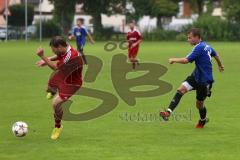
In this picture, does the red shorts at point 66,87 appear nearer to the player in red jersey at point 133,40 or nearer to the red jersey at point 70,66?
the red jersey at point 70,66

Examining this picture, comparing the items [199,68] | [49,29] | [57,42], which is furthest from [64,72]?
[49,29]

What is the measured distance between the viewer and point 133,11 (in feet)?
282

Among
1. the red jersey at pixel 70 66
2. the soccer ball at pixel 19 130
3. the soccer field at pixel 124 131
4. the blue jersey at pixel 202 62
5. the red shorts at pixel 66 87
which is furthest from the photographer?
the blue jersey at pixel 202 62

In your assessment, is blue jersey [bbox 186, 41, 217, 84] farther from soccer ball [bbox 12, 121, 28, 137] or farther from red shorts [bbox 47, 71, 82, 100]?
soccer ball [bbox 12, 121, 28, 137]

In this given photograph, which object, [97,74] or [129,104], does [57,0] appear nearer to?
[97,74]

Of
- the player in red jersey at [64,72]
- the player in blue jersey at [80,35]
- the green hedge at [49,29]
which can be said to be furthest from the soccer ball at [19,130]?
the green hedge at [49,29]

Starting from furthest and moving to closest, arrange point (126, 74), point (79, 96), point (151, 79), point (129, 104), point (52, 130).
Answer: point (126, 74), point (151, 79), point (79, 96), point (129, 104), point (52, 130)

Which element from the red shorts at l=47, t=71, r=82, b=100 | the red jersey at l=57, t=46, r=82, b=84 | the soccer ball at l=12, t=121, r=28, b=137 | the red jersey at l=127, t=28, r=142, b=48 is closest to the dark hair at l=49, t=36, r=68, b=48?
the red jersey at l=57, t=46, r=82, b=84

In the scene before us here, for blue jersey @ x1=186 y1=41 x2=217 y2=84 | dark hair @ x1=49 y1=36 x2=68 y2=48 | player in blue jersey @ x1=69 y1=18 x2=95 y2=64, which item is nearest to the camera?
dark hair @ x1=49 y1=36 x2=68 y2=48

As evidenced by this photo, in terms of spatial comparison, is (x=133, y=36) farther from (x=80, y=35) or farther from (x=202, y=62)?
(x=202, y=62)

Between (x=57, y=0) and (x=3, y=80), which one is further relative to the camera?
(x=57, y=0)

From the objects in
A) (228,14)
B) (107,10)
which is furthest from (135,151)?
(107,10)

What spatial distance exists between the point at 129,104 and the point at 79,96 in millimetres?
2089

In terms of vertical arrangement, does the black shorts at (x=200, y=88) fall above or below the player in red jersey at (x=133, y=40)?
above
